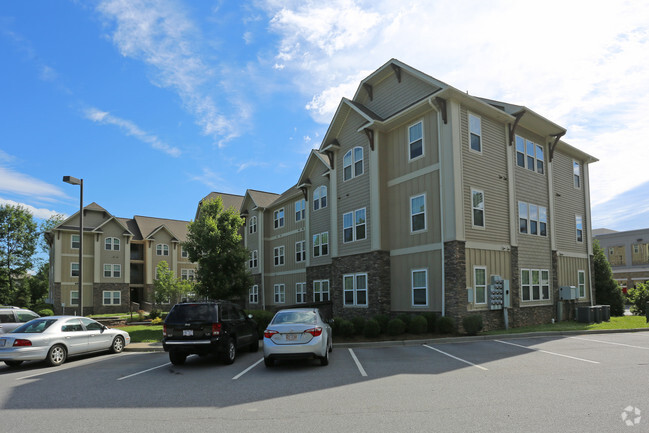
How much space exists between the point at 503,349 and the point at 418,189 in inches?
354

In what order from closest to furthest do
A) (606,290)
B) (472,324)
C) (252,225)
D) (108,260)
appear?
(472,324)
(606,290)
(252,225)
(108,260)

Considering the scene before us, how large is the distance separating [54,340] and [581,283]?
26.1 meters

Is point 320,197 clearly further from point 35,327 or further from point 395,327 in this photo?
point 35,327

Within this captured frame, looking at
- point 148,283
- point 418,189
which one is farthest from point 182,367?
point 148,283

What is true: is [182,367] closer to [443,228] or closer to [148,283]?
[443,228]

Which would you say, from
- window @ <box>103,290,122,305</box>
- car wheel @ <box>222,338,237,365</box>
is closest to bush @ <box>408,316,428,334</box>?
car wheel @ <box>222,338,237,365</box>

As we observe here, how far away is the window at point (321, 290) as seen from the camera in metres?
29.8

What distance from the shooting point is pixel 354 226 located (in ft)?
80.1

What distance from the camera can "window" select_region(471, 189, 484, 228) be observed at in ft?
64.5

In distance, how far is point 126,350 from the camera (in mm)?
16953

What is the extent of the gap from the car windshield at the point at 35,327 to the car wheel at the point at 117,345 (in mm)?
2398

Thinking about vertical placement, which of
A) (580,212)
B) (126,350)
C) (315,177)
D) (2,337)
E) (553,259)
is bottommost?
(126,350)

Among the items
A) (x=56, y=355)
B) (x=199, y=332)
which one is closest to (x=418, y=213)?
(x=199, y=332)

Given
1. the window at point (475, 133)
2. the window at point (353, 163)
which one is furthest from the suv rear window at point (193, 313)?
the window at point (353, 163)
